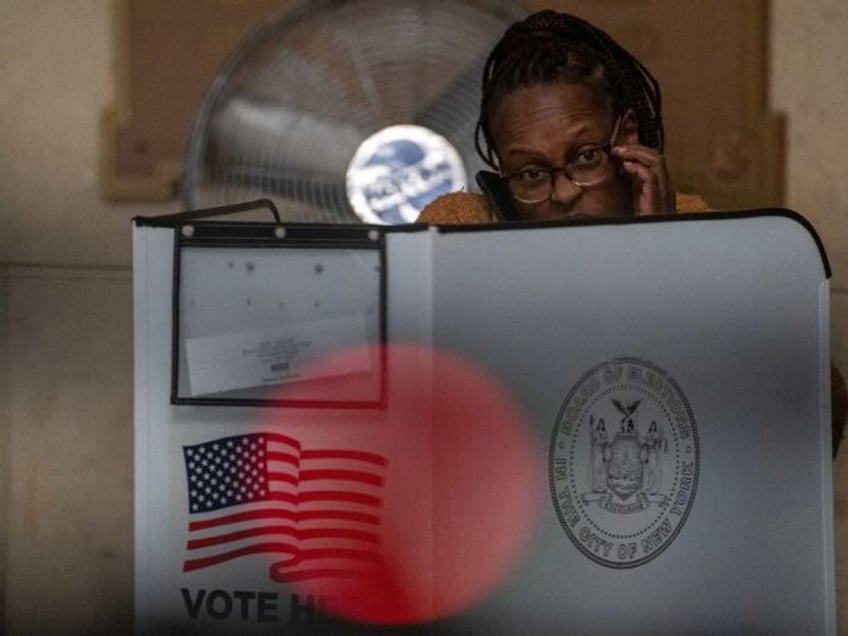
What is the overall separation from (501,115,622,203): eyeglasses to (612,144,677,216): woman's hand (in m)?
0.03

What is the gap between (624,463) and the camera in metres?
0.76

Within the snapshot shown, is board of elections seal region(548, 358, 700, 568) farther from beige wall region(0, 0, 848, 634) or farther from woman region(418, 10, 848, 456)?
beige wall region(0, 0, 848, 634)

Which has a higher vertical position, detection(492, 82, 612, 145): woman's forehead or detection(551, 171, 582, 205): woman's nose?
detection(492, 82, 612, 145): woman's forehead

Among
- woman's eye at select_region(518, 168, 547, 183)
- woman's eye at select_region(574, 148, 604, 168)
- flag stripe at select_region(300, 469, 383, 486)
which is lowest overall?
flag stripe at select_region(300, 469, 383, 486)

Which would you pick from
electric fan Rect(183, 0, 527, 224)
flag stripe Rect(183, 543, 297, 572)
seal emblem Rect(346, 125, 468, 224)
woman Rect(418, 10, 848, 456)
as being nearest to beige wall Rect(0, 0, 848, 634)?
electric fan Rect(183, 0, 527, 224)

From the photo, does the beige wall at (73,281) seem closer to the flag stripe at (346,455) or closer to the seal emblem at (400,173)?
the seal emblem at (400,173)

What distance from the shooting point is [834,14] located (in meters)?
2.13

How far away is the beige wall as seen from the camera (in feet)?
6.98

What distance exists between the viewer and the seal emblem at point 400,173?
1.74m

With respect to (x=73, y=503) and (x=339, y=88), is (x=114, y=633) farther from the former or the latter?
(x=339, y=88)

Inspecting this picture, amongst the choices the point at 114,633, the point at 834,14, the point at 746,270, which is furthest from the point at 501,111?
the point at 114,633

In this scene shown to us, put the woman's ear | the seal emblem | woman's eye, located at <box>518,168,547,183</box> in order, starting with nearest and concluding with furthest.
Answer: woman's eye, located at <box>518,168,547,183</box>, the woman's ear, the seal emblem

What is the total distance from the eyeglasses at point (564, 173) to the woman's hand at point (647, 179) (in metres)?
0.03

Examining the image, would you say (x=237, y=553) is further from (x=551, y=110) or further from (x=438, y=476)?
(x=551, y=110)
